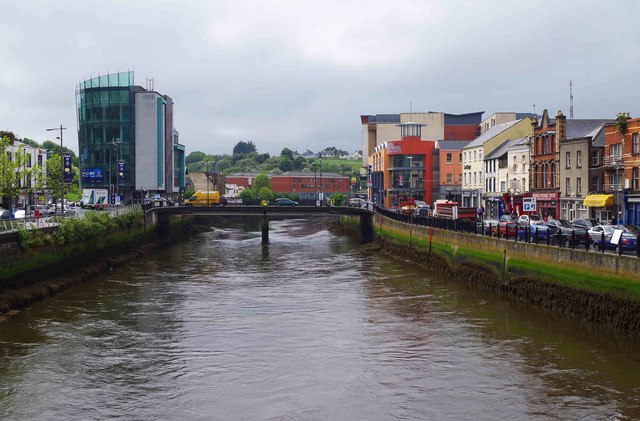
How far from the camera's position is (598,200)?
208 feet

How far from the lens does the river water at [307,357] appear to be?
23531 millimetres

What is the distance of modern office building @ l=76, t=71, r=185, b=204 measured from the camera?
389ft

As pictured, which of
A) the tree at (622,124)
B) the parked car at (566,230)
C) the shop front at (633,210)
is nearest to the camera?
the parked car at (566,230)

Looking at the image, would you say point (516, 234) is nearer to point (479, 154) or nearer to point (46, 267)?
point (46, 267)

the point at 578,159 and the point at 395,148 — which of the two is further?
the point at 395,148

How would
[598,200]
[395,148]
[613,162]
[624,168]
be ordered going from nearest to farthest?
1. [624,168]
2. [613,162]
3. [598,200]
4. [395,148]

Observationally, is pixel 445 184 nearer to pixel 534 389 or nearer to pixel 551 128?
pixel 551 128

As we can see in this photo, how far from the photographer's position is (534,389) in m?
25.2

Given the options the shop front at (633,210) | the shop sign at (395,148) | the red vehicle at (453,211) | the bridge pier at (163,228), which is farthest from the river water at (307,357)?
the shop sign at (395,148)

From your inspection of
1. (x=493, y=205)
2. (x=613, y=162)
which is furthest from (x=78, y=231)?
(x=493, y=205)

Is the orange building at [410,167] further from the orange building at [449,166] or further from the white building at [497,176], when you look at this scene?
the white building at [497,176]

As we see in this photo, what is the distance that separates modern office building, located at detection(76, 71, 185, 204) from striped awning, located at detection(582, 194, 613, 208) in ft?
243

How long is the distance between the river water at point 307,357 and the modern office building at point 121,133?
243ft

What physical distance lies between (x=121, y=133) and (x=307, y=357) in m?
96.9
